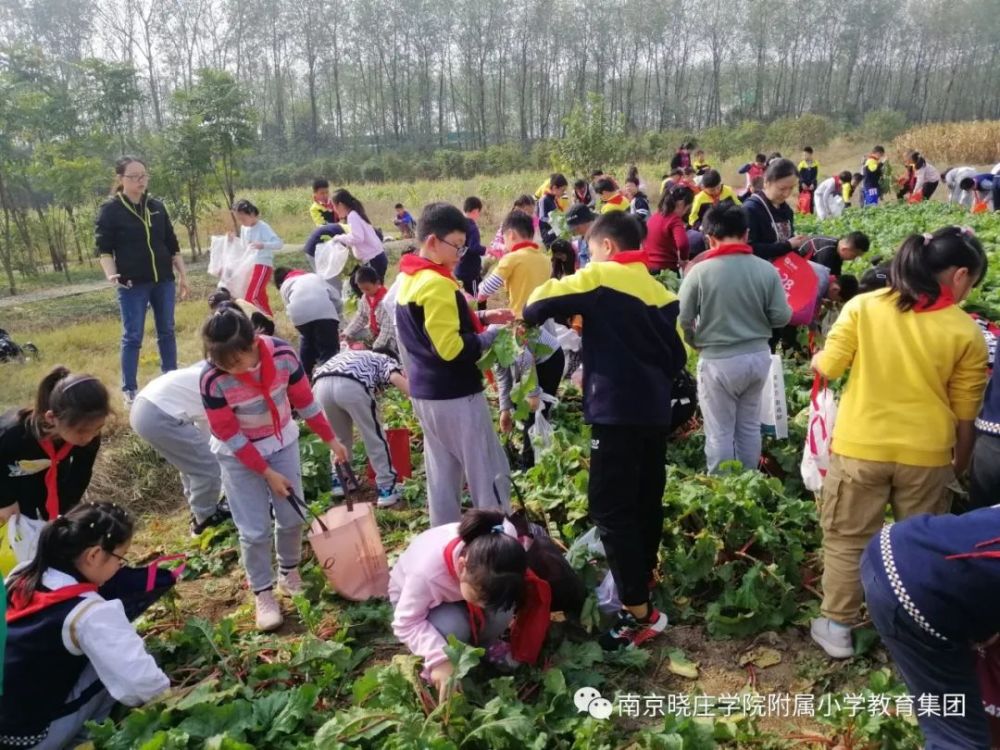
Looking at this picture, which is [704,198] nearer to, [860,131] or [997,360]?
[997,360]

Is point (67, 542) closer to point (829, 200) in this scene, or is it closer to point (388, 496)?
point (388, 496)

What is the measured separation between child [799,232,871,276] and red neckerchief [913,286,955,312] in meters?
3.09

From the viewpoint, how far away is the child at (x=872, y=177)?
16.9 metres

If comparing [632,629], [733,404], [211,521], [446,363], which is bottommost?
[211,521]

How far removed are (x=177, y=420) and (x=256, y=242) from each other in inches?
116

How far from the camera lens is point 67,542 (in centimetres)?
257

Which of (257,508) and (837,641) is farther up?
(257,508)

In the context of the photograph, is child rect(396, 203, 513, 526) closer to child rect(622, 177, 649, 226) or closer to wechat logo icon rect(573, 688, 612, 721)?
wechat logo icon rect(573, 688, 612, 721)

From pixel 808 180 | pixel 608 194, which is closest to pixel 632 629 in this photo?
pixel 608 194

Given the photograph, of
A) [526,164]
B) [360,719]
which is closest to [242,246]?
[360,719]

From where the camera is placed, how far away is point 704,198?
7250 mm

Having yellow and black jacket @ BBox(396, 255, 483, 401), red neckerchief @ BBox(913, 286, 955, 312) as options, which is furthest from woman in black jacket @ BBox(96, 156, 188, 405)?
red neckerchief @ BBox(913, 286, 955, 312)

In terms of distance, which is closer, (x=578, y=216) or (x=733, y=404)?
(x=733, y=404)

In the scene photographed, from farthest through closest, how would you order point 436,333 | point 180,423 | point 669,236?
1. point 669,236
2. point 180,423
3. point 436,333
